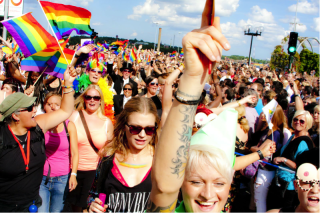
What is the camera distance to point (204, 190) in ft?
4.97

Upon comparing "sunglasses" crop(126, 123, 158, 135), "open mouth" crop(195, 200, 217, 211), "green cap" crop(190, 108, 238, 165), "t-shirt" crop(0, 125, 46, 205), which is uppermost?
"green cap" crop(190, 108, 238, 165)

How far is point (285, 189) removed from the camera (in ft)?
13.4

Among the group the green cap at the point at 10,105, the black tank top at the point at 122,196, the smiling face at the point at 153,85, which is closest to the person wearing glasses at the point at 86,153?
the green cap at the point at 10,105

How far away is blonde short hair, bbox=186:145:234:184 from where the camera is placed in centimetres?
156

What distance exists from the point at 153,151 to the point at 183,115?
4.97ft

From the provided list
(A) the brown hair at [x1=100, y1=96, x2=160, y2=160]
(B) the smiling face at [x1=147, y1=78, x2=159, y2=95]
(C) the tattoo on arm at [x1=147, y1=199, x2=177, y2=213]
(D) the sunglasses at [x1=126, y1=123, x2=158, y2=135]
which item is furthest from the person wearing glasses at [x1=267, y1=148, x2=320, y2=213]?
(B) the smiling face at [x1=147, y1=78, x2=159, y2=95]

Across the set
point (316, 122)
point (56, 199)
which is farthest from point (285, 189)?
point (56, 199)

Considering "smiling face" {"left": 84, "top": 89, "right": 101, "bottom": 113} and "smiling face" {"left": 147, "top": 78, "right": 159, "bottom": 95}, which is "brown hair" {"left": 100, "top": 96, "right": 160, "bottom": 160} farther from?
"smiling face" {"left": 147, "top": 78, "right": 159, "bottom": 95}

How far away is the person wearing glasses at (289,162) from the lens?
4020 mm

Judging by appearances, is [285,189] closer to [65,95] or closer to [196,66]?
[65,95]

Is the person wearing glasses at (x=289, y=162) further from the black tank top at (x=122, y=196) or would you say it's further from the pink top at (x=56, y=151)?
the pink top at (x=56, y=151)

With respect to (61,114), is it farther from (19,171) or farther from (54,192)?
(54,192)

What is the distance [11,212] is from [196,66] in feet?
9.30

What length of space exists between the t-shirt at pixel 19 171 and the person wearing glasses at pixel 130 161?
3.17ft
